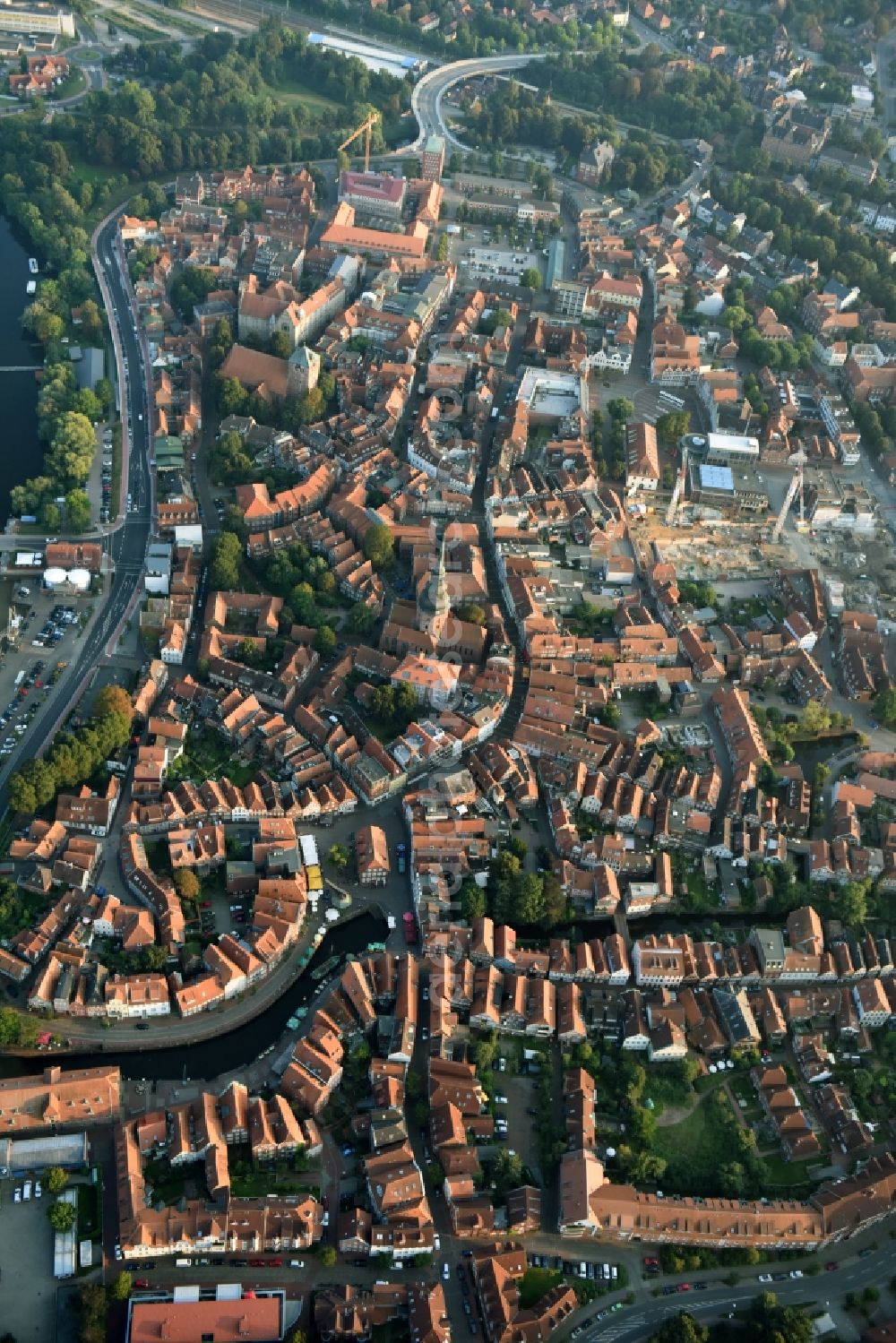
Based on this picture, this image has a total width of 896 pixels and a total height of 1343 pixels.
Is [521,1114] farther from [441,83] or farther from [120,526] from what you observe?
[441,83]

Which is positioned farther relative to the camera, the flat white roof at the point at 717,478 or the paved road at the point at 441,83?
A: the paved road at the point at 441,83

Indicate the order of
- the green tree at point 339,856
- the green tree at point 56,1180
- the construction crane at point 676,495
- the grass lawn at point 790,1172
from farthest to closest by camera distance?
the construction crane at point 676,495
the green tree at point 339,856
the grass lawn at point 790,1172
the green tree at point 56,1180

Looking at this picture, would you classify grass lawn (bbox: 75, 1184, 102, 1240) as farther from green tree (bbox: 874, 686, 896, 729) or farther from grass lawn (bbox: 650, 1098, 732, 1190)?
green tree (bbox: 874, 686, 896, 729)

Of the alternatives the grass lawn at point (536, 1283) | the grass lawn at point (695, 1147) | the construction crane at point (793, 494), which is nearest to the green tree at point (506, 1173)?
the grass lawn at point (536, 1283)

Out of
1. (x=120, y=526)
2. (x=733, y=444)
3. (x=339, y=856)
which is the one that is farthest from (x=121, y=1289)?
(x=733, y=444)

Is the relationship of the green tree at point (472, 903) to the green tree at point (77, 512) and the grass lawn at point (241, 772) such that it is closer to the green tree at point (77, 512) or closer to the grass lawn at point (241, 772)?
the grass lawn at point (241, 772)

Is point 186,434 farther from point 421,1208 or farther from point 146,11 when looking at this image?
point 146,11
